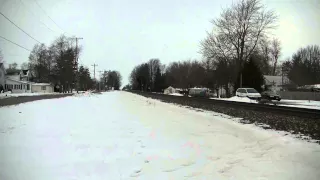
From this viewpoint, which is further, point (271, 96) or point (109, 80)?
point (109, 80)

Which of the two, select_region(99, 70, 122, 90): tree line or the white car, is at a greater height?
select_region(99, 70, 122, 90): tree line

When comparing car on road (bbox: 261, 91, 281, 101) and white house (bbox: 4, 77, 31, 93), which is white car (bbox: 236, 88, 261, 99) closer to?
car on road (bbox: 261, 91, 281, 101)

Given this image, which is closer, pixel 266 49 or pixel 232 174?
pixel 232 174

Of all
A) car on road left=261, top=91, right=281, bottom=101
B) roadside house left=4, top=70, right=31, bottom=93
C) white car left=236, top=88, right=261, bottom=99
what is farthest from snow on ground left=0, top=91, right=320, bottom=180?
roadside house left=4, top=70, right=31, bottom=93

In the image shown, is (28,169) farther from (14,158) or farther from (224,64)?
(224,64)

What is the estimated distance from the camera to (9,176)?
5.21 m

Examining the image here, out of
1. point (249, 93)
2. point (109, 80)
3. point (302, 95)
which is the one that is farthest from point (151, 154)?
point (109, 80)

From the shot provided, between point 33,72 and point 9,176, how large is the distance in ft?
324

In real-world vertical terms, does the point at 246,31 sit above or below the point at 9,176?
above

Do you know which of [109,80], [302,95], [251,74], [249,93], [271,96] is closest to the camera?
[249,93]

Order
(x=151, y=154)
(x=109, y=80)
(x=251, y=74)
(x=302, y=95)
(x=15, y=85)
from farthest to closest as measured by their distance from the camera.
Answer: (x=109, y=80) < (x=15, y=85) < (x=251, y=74) < (x=302, y=95) < (x=151, y=154)

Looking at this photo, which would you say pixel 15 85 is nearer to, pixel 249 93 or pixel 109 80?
pixel 249 93

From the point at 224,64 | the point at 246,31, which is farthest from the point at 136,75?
the point at 246,31

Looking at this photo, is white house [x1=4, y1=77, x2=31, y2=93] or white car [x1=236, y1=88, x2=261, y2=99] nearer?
white car [x1=236, y1=88, x2=261, y2=99]
